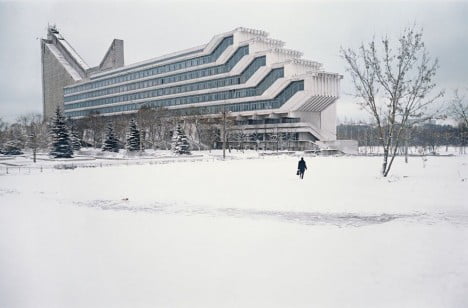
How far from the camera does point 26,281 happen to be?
5441 mm

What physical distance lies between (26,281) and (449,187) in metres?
16.4

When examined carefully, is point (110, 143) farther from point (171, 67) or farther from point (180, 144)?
point (171, 67)

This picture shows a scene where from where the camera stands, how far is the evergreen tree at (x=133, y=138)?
52156 mm

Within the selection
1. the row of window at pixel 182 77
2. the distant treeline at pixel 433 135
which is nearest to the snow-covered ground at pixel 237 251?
the distant treeline at pixel 433 135

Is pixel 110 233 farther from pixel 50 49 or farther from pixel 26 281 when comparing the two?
pixel 50 49

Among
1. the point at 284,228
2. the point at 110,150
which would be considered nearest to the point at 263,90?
the point at 110,150

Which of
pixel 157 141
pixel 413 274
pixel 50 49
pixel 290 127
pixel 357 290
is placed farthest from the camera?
pixel 290 127

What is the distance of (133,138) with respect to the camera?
2080 inches

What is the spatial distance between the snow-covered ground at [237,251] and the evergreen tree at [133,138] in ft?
127

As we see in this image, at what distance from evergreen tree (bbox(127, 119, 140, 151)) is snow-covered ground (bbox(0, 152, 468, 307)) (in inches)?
1530

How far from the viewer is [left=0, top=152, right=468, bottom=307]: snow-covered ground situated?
5031 millimetres

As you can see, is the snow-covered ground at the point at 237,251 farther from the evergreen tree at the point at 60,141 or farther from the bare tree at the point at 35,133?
the evergreen tree at the point at 60,141

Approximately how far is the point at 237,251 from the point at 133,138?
4845 cm

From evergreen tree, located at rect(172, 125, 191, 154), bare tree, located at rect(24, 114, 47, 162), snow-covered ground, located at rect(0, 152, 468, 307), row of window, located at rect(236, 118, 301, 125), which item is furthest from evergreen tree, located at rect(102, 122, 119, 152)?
snow-covered ground, located at rect(0, 152, 468, 307)
